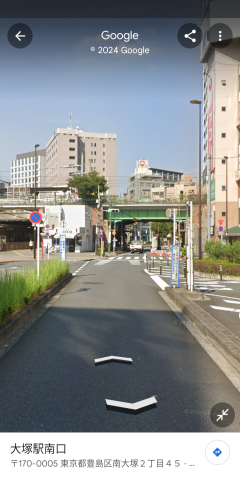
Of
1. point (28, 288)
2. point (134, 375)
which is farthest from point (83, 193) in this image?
point (134, 375)

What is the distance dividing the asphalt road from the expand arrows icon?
0.07m

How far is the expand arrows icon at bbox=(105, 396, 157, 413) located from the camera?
14.1ft

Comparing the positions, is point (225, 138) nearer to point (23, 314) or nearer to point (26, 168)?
point (23, 314)

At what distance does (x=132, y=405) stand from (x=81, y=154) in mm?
114615

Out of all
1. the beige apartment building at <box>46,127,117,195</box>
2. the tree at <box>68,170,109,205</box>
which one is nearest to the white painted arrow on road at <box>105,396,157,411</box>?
the tree at <box>68,170,109,205</box>

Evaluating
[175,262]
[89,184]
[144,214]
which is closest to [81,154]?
[89,184]

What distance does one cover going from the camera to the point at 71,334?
7988mm

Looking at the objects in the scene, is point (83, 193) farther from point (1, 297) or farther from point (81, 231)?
point (1, 297)

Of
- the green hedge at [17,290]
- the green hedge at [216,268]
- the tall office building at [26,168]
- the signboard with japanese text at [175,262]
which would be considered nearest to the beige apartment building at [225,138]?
the green hedge at [216,268]

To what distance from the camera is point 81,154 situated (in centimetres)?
11562

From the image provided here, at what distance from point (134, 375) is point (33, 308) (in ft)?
17.8

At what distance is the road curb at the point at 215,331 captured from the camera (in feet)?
21.2

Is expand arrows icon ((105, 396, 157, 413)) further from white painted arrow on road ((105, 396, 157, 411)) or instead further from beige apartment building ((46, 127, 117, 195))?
beige apartment building ((46, 127, 117, 195))

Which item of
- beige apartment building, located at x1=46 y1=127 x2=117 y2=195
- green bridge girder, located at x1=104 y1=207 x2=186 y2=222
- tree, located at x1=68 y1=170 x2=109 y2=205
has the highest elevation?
beige apartment building, located at x1=46 y1=127 x2=117 y2=195
